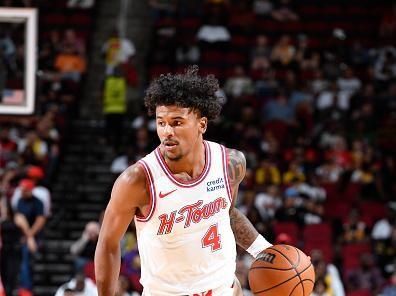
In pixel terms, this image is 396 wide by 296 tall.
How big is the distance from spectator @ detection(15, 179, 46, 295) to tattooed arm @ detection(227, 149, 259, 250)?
604 centimetres

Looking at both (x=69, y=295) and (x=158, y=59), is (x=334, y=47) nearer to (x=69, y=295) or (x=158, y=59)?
(x=158, y=59)

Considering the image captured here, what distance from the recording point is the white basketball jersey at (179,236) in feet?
15.7

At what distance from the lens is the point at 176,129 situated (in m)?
4.76

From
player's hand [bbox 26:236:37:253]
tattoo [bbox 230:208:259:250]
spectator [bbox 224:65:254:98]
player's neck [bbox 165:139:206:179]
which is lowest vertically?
player's hand [bbox 26:236:37:253]

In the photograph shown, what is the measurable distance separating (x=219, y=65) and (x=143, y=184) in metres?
11.0

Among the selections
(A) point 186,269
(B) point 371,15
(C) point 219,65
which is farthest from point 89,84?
(A) point 186,269

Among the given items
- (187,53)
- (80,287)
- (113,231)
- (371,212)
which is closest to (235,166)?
(113,231)

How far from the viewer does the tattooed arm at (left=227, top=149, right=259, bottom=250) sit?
5141mm

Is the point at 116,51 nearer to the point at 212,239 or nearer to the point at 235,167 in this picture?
the point at 235,167

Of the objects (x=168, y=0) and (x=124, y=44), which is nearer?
(x=124, y=44)

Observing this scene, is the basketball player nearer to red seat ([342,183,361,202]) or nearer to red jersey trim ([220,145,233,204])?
red jersey trim ([220,145,233,204])

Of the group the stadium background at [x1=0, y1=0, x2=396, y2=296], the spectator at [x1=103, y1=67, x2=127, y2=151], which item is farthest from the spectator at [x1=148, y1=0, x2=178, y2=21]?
the spectator at [x1=103, y1=67, x2=127, y2=151]

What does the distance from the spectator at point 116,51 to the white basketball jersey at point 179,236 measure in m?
9.88

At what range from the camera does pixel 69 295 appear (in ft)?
29.4
